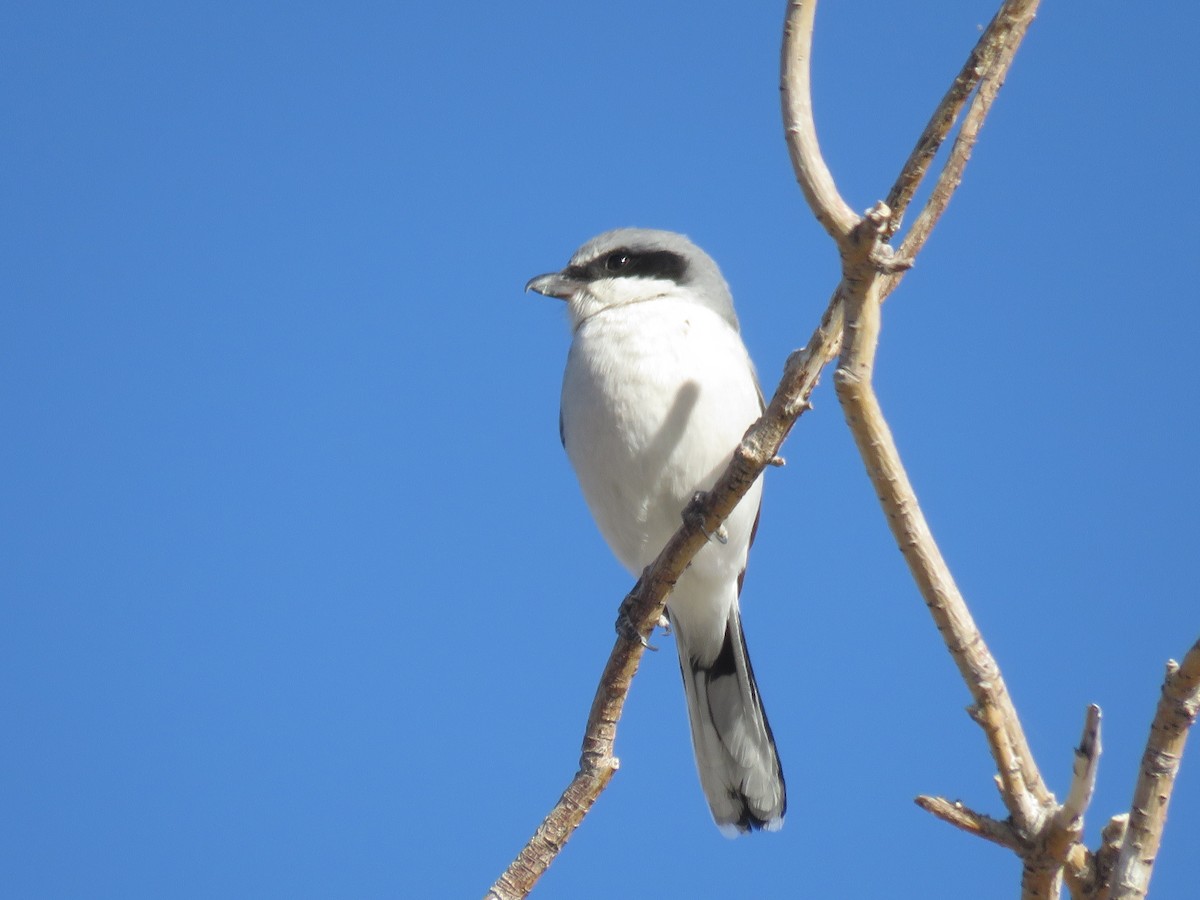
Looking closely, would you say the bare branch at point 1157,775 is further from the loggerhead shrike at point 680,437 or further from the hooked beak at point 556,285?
the hooked beak at point 556,285

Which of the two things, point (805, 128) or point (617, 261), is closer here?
point (805, 128)

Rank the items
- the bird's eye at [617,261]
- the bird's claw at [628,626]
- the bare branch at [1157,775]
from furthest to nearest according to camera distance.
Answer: the bird's eye at [617,261], the bird's claw at [628,626], the bare branch at [1157,775]

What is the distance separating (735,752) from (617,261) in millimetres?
2289

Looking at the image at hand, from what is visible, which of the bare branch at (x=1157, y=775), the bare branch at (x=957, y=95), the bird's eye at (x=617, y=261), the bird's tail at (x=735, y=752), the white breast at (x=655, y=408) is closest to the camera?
the bare branch at (x=1157, y=775)

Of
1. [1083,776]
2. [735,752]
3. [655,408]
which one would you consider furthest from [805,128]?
[735,752]

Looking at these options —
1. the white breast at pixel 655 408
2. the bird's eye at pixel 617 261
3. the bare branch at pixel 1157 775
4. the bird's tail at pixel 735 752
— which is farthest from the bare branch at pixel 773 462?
the bird's eye at pixel 617 261

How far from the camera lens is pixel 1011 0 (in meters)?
2.87

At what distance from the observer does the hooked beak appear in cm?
580

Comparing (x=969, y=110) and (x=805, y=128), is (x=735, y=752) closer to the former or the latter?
(x=969, y=110)

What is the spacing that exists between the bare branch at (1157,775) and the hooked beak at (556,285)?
12.4 feet

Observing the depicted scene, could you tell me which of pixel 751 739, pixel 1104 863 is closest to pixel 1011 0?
pixel 1104 863

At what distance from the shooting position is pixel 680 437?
4879 millimetres

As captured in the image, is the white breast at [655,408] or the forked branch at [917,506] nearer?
the forked branch at [917,506]

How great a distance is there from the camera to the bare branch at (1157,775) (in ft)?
7.73
